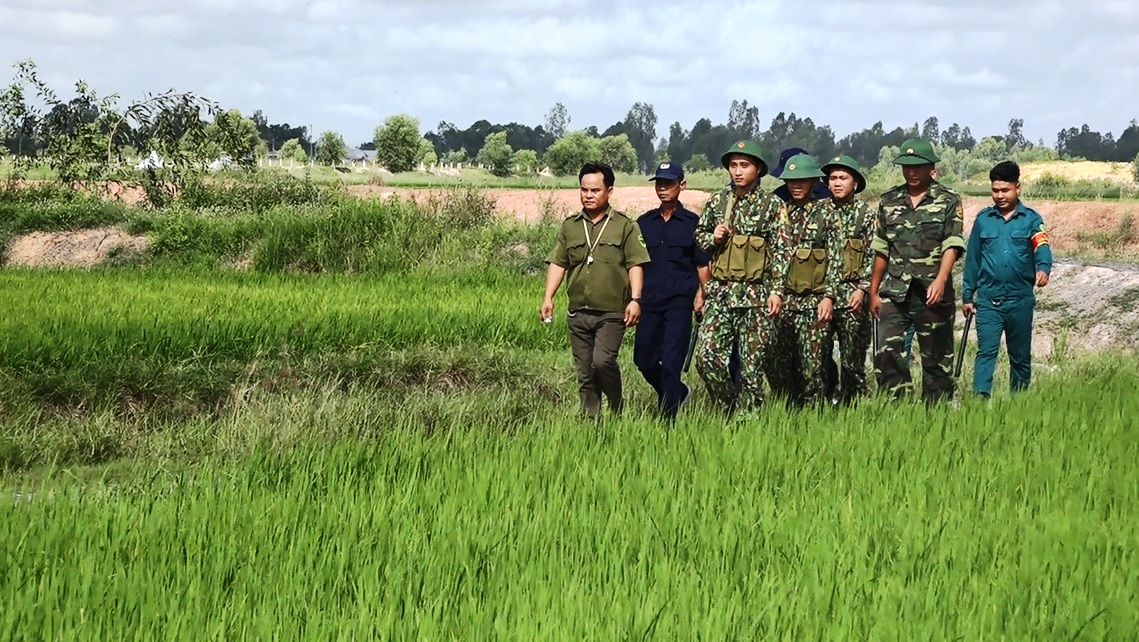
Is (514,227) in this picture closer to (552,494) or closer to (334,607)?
(552,494)

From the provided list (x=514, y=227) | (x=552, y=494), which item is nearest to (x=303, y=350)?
(x=552, y=494)

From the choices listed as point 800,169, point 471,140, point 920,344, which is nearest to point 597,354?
point 800,169

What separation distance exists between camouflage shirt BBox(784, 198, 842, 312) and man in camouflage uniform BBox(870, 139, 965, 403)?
1.96 ft

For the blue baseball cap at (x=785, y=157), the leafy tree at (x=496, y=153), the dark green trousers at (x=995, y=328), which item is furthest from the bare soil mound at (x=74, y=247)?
the leafy tree at (x=496, y=153)

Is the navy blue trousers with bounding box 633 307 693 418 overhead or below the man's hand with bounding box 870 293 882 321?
below

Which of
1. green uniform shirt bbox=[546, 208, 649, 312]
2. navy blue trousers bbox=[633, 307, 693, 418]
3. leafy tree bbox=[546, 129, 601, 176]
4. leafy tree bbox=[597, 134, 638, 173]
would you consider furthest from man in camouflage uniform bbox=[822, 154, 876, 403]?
leafy tree bbox=[597, 134, 638, 173]

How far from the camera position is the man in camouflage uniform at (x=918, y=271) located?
8156mm

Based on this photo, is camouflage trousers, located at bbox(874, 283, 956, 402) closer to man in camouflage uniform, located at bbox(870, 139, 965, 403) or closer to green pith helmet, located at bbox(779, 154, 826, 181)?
man in camouflage uniform, located at bbox(870, 139, 965, 403)

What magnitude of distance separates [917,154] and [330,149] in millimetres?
81101

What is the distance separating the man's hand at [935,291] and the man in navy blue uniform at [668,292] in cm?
142

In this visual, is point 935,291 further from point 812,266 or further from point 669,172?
point 669,172

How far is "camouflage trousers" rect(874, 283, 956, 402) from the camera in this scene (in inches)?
325

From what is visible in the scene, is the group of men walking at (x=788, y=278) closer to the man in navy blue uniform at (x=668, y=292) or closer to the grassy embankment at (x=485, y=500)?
the man in navy blue uniform at (x=668, y=292)

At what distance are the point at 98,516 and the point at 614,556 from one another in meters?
1.85
